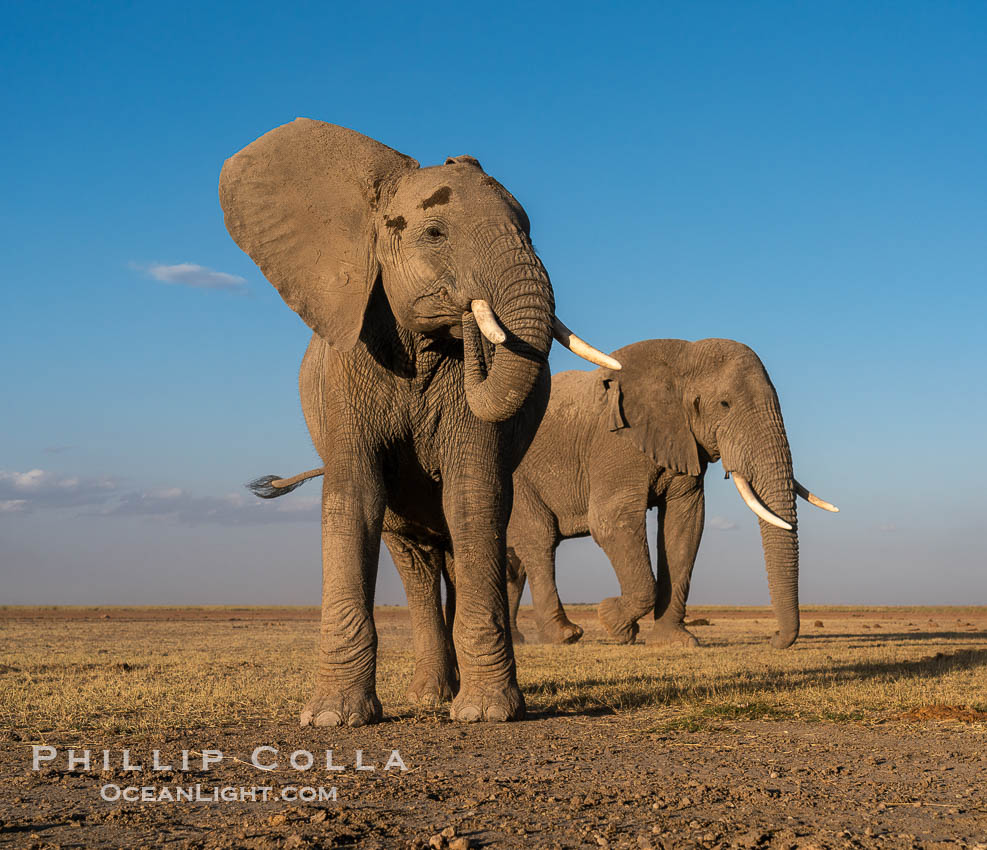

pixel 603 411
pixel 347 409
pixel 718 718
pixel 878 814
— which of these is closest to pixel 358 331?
pixel 347 409

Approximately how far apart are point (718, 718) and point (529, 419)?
294 centimetres

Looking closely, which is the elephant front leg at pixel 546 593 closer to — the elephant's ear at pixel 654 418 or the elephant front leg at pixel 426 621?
the elephant's ear at pixel 654 418

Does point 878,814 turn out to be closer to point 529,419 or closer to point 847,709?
point 847,709

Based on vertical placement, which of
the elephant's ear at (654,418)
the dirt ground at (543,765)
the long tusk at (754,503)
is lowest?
the dirt ground at (543,765)

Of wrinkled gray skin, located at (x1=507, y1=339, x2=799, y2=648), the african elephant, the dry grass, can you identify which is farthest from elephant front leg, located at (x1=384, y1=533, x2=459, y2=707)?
wrinkled gray skin, located at (x1=507, y1=339, x2=799, y2=648)

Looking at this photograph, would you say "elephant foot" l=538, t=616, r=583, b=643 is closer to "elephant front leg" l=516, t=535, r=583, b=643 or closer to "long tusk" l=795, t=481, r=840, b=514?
"elephant front leg" l=516, t=535, r=583, b=643

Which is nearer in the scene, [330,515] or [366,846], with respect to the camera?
[366,846]

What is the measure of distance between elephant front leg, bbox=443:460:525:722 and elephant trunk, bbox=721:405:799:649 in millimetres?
5982

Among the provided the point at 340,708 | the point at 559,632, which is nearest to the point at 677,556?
the point at 559,632

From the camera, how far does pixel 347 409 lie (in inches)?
310

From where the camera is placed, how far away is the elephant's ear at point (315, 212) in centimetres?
779

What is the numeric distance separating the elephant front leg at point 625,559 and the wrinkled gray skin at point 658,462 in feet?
0.07

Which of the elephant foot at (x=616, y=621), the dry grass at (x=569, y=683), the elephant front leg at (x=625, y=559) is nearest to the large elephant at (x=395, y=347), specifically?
the dry grass at (x=569, y=683)

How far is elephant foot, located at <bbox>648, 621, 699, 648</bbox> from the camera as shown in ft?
55.6
